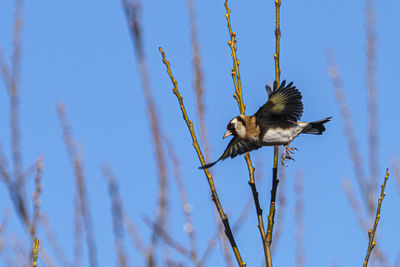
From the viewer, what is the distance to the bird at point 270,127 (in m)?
3.92

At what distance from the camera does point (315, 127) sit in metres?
4.29

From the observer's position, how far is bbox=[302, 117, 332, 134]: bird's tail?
420 centimetres

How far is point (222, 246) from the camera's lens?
3129 millimetres

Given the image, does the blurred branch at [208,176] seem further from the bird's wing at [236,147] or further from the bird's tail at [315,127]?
the bird's tail at [315,127]

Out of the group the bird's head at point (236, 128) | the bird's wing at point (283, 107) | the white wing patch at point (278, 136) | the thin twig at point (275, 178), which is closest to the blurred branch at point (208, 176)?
the thin twig at point (275, 178)

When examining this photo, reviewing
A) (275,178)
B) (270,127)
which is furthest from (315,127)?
(275,178)

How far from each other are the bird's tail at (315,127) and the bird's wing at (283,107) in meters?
0.19

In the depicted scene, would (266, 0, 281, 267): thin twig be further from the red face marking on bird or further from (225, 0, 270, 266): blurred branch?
the red face marking on bird

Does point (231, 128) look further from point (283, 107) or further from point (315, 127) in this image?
point (315, 127)

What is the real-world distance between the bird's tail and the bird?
0.05 ft

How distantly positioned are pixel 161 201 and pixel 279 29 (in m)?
1.27

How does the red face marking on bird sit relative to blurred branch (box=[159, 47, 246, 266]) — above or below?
above

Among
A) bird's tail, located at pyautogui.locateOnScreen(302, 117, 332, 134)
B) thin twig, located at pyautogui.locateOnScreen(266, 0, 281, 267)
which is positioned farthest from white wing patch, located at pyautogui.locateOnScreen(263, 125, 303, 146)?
thin twig, located at pyautogui.locateOnScreen(266, 0, 281, 267)

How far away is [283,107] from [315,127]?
426mm
